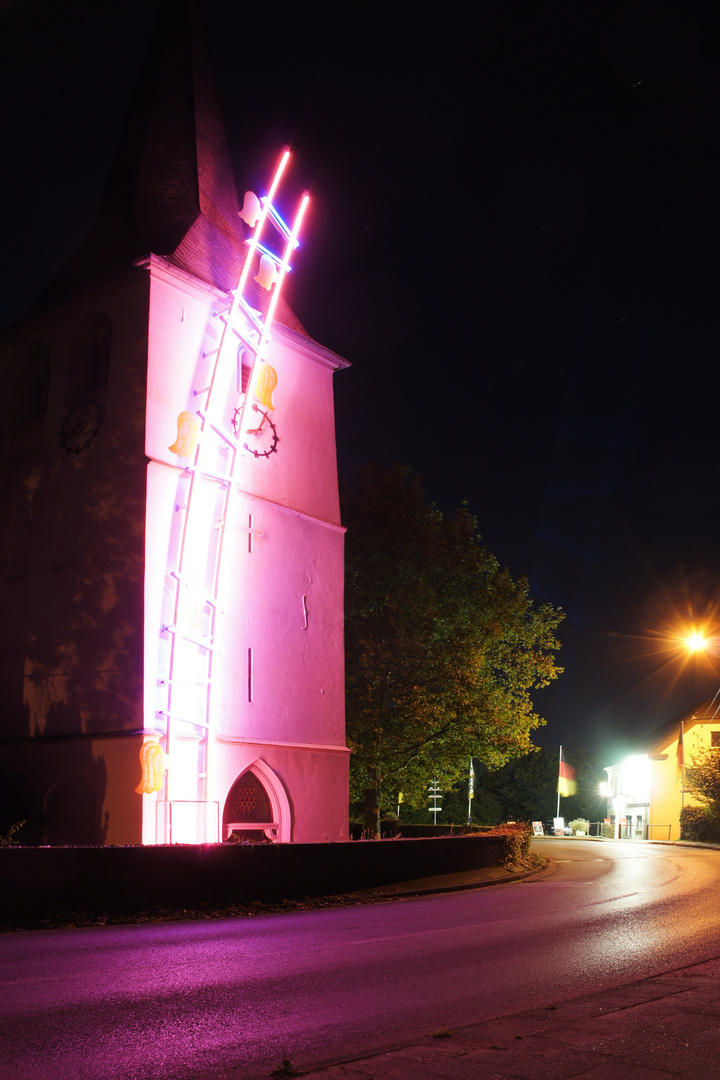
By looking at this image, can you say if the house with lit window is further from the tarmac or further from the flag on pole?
the tarmac

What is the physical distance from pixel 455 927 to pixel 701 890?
792 cm

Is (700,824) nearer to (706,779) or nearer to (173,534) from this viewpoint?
(706,779)

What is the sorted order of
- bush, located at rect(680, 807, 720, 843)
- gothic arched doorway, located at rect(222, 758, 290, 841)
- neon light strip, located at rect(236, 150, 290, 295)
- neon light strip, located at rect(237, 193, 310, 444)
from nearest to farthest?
gothic arched doorway, located at rect(222, 758, 290, 841), neon light strip, located at rect(236, 150, 290, 295), neon light strip, located at rect(237, 193, 310, 444), bush, located at rect(680, 807, 720, 843)

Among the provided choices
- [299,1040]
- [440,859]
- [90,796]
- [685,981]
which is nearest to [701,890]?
[440,859]

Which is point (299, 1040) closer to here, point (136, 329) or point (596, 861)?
point (136, 329)

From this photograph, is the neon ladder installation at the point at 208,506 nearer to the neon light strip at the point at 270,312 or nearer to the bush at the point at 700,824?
the neon light strip at the point at 270,312

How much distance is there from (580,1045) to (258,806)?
752 inches

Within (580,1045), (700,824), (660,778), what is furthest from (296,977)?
(660,778)

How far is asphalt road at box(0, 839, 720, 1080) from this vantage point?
6121mm

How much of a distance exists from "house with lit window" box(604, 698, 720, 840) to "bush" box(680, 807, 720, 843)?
13.5 ft

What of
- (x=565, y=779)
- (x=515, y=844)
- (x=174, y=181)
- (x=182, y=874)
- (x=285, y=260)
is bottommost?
(x=565, y=779)

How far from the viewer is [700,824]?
50.6 m

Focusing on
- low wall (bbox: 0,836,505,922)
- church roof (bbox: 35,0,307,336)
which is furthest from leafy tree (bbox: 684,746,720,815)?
low wall (bbox: 0,836,505,922)

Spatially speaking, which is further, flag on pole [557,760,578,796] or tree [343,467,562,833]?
flag on pole [557,760,578,796]
